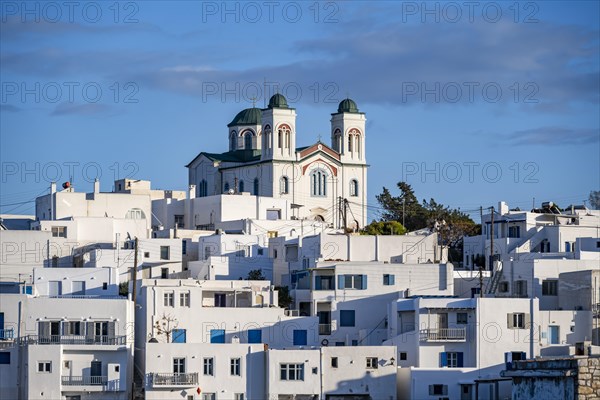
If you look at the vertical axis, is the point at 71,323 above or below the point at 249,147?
below

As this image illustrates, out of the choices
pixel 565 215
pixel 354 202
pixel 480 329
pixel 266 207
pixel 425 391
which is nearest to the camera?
pixel 425 391

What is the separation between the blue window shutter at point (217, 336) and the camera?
203 ft

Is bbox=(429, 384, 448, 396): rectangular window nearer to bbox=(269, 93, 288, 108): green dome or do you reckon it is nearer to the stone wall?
the stone wall

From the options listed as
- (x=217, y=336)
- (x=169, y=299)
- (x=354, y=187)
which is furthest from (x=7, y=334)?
(x=354, y=187)

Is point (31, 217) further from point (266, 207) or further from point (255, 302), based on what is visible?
point (255, 302)

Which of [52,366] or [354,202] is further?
[354,202]

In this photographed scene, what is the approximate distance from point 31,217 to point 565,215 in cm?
3467

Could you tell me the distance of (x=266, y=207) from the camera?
9281 cm

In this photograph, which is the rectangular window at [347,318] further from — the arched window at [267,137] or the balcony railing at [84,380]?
the arched window at [267,137]

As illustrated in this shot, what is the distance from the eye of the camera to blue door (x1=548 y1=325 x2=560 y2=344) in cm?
6166

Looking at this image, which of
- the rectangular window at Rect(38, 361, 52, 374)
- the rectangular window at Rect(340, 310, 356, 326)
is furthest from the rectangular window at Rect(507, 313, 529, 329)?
the rectangular window at Rect(38, 361, 52, 374)

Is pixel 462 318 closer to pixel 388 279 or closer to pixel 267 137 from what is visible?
pixel 388 279

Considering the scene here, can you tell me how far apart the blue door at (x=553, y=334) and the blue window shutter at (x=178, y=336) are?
14.7m

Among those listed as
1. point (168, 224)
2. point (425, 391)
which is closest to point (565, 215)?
point (168, 224)
